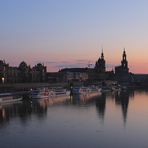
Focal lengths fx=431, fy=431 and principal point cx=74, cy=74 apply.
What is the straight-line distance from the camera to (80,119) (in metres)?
36.8

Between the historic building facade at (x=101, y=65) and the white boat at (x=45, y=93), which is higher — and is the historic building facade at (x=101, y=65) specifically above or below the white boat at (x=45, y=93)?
above

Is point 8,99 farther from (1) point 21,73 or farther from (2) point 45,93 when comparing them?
(1) point 21,73

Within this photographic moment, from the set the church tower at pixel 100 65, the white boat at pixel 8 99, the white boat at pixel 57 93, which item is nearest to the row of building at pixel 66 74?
the church tower at pixel 100 65

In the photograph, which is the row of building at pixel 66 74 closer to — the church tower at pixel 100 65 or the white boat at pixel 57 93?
the church tower at pixel 100 65

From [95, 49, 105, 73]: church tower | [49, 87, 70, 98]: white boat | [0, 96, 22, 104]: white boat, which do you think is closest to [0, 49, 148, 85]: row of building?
[95, 49, 105, 73]: church tower

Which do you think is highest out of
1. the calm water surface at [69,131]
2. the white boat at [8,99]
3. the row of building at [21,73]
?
the row of building at [21,73]

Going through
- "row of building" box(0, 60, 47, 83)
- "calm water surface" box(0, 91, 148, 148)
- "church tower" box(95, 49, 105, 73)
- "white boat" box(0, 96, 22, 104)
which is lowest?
"calm water surface" box(0, 91, 148, 148)

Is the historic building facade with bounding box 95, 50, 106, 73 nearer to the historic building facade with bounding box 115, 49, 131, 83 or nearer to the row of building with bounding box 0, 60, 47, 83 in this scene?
the historic building facade with bounding box 115, 49, 131, 83

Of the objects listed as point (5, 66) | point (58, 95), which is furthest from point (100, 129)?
point (5, 66)

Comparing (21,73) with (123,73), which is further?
(123,73)

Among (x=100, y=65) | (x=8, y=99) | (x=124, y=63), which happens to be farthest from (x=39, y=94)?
(x=124, y=63)

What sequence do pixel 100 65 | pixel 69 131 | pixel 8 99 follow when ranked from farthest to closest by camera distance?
1. pixel 100 65
2. pixel 8 99
3. pixel 69 131

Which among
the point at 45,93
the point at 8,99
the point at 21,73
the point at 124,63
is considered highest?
the point at 124,63

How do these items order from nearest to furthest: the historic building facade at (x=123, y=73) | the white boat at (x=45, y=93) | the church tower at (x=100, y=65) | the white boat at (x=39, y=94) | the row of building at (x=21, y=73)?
1. the white boat at (x=39, y=94)
2. the white boat at (x=45, y=93)
3. the row of building at (x=21, y=73)
4. the church tower at (x=100, y=65)
5. the historic building facade at (x=123, y=73)
